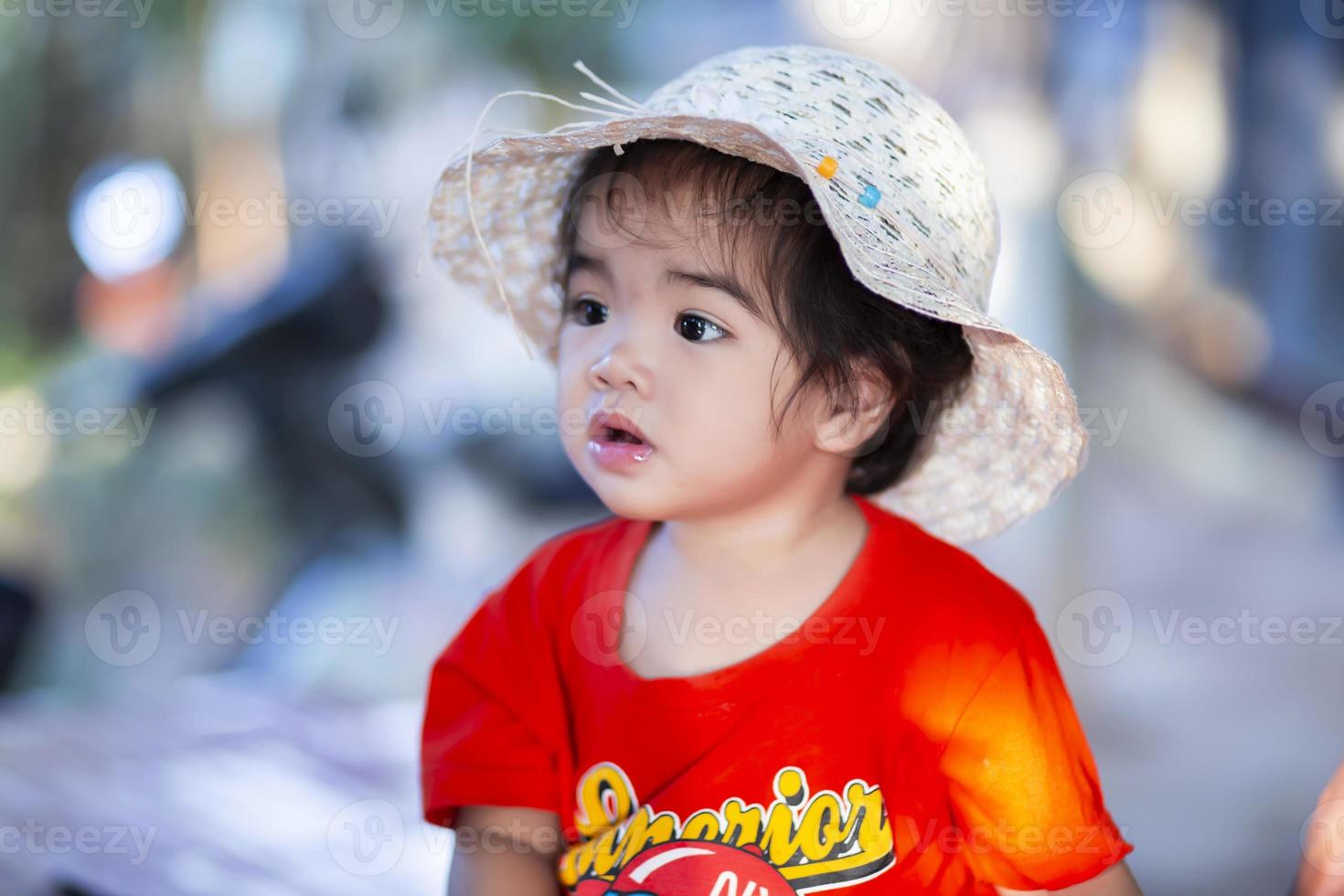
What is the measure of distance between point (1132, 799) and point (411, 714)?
140cm

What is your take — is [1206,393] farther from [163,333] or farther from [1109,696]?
[163,333]

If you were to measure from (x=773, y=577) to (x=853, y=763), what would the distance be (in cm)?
20

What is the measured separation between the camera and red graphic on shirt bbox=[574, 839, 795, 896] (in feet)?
3.74

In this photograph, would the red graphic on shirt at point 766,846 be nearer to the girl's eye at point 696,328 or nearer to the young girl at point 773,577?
the young girl at point 773,577

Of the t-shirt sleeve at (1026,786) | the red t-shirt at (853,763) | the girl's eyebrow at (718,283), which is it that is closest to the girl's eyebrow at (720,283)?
the girl's eyebrow at (718,283)

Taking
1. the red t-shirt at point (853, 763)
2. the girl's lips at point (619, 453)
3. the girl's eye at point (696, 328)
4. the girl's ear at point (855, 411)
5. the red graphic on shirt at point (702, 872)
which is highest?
the girl's eye at point (696, 328)

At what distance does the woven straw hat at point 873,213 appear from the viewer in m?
1.12

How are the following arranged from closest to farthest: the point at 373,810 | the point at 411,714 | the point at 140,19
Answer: the point at 373,810
the point at 411,714
the point at 140,19

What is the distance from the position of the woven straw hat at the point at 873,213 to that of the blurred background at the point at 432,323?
1.53 metres

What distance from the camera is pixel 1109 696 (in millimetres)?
2832

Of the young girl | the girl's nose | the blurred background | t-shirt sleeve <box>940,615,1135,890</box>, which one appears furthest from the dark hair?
the blurred background

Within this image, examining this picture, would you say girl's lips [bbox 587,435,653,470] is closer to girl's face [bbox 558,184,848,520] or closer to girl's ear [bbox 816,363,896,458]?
girl's face [bbox 558,184,848,520]

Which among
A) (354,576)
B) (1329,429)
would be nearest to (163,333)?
(354,576)

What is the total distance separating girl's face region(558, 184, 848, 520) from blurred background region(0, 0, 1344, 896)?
1833 millimetres
